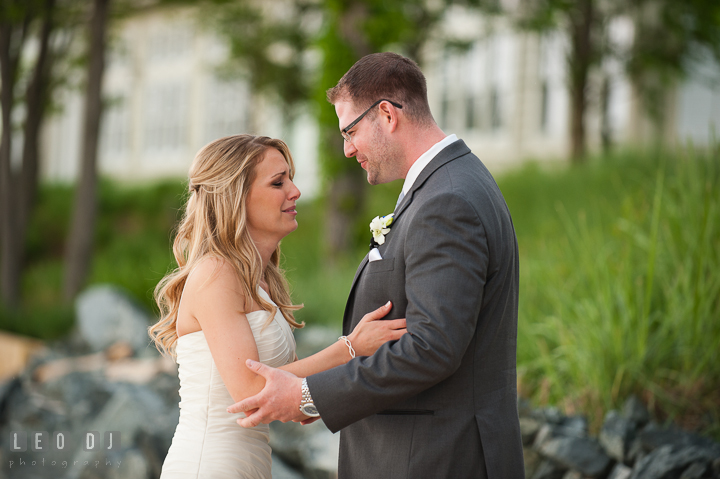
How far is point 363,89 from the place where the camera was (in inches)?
93.7

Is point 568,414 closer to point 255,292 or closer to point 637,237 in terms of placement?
point 637,237

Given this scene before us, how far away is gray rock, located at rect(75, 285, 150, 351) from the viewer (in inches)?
414

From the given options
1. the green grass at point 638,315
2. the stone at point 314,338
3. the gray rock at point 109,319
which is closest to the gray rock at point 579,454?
the green grass at point 638,315

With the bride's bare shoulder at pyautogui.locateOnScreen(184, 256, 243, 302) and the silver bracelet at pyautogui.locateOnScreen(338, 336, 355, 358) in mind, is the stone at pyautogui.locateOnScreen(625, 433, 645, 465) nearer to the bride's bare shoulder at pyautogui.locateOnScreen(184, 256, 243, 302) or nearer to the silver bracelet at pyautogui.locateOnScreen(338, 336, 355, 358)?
the silver bracelet at pyautogui.locateOnScreen(338, 336, 355, 358)

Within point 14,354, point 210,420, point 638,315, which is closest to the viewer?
point 210,420

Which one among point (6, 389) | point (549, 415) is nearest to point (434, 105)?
point (6, 389)

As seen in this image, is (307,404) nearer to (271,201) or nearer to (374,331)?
(374,331)

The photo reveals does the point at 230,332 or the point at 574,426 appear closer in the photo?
the point at 230,332

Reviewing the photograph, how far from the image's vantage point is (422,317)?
208cm

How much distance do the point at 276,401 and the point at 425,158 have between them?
3.29ft

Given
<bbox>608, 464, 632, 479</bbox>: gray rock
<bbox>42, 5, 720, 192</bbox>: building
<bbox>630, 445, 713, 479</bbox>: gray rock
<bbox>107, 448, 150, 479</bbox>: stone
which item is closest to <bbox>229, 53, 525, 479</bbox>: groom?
<bbox>630, 445, 713, 479</bbox>: gray rock

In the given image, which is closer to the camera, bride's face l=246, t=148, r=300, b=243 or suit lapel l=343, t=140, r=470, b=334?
suit lapel l=343, t=140, r=470, b=334

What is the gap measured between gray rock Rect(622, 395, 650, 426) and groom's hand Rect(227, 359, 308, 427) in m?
2.88

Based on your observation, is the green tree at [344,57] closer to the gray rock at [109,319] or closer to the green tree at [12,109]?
the gray rock at [109,319]
